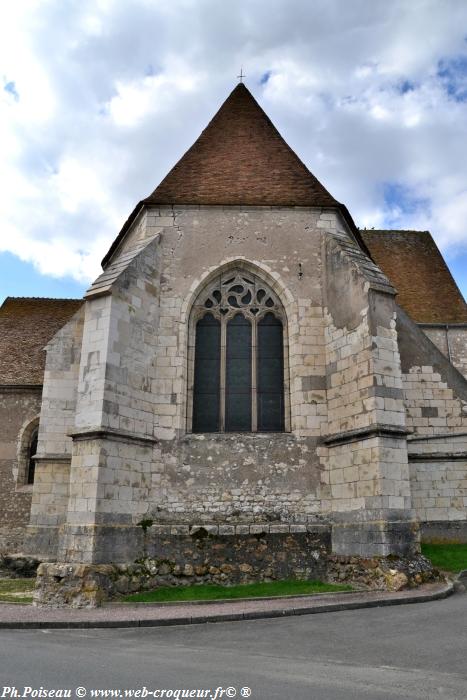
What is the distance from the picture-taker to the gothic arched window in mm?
11367

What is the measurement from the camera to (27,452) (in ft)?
53.6

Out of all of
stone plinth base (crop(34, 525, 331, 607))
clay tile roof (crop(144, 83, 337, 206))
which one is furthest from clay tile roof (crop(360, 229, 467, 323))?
stone plinth base (crop(34, 525, 331, 607))

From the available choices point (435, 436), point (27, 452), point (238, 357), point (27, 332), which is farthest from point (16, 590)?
point (27, 332)

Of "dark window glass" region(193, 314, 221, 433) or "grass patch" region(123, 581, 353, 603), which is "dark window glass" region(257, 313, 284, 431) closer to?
"dark window glass" region(193, 314, 221, 433)

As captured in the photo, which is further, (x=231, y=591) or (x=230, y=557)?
(x=230, y=557)

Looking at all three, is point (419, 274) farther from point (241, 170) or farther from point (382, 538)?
point (382, 538)

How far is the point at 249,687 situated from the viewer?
14.0ft

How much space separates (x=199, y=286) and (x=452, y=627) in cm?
758

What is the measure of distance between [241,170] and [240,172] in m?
0.09

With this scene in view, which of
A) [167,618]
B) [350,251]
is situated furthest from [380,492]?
[350,251]

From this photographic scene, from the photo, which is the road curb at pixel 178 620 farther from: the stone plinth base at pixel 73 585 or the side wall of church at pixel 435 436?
the side wall of church at pixel 435 436

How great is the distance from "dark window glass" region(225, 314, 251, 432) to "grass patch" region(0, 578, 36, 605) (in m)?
4.49

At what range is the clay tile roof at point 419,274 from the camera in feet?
64.0

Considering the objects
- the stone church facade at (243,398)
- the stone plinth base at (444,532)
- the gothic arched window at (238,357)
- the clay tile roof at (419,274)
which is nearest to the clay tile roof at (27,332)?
the stone church facade at (243,398)
